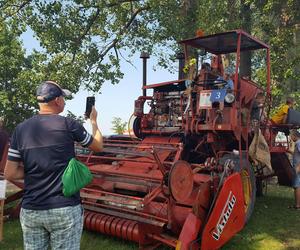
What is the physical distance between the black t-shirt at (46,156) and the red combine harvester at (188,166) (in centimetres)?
189

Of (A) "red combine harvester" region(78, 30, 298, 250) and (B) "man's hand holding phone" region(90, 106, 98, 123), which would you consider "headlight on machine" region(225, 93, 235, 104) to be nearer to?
(A) "red combine harvester" region(78, 30, 298, 250)

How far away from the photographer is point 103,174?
5926 mm

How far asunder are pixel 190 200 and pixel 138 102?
3.19m

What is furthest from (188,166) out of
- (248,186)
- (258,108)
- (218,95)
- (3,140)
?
(3,140)

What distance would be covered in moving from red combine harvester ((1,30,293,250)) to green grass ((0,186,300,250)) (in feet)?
0.78

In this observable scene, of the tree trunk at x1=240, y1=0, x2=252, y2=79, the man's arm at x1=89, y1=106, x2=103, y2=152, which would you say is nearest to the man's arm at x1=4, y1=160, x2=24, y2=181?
the man's arm at x1=89, y1=106, x2=103, y2=152

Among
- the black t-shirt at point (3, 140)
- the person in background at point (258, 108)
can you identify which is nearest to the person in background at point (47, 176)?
the black t-shirt at point (3, 140)

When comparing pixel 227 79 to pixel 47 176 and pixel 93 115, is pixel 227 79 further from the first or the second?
pixel 47 176

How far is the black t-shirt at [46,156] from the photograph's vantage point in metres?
2.92

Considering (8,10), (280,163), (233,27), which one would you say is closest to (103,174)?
(280,163)

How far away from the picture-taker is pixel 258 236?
6.15 m

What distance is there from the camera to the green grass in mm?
5547

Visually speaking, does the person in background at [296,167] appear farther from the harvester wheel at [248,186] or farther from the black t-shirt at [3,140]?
the black t-shirt at [3,140]

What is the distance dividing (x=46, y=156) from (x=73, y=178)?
0.24 meters
